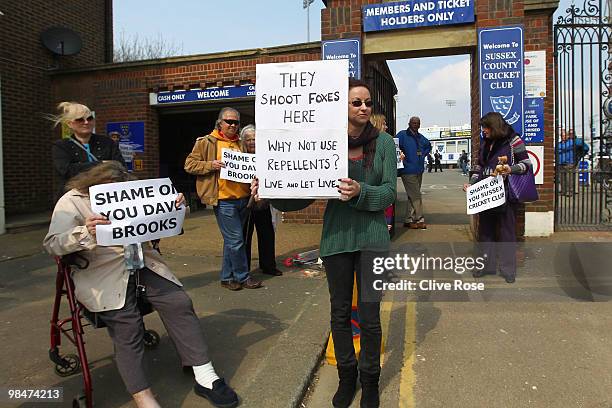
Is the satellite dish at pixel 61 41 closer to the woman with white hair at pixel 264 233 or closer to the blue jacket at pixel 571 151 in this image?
the woman with white hair at pixel 264 233

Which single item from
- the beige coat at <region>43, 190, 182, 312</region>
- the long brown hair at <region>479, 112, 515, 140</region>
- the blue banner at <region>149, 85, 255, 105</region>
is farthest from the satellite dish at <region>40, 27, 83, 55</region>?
the long brown hair at <region>479, 112, 515, 140</region>

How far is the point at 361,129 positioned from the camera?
120 inches

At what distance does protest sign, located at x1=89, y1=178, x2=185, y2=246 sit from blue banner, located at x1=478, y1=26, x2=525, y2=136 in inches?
226

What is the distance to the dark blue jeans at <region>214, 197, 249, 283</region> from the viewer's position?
5.30 meters

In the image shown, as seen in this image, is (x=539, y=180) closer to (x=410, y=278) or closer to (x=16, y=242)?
(x=410, y=278)

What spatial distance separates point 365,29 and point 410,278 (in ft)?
16.8

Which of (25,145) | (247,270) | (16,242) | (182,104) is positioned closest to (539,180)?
(247,270)

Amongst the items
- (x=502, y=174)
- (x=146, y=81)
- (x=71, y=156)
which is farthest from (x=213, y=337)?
(x=146, y=81)

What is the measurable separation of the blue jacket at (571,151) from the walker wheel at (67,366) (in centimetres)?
772

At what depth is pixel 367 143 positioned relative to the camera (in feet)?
9.87

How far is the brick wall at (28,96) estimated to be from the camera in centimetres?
1016

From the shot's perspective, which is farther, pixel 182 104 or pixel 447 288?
pixel 182 104

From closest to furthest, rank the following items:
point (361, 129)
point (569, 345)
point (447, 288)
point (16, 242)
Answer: point (361, 129) < point (569, 345) < point (447, 288) < point (16, 242)

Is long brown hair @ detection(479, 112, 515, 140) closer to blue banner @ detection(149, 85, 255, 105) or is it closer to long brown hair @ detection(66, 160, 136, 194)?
long brown hair @ detection(66, 160, 136, 194)
